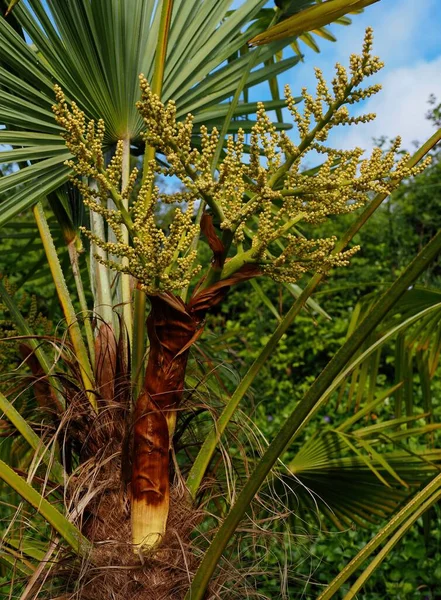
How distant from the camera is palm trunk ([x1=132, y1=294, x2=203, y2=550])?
4.12 feet

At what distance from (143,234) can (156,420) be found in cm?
35

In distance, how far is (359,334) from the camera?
1.07m

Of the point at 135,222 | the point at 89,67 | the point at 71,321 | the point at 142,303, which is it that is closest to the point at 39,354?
the point at 71,321

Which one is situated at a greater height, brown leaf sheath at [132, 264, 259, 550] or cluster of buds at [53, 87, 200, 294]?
cluster of buds at [53, 87, 200, 294]

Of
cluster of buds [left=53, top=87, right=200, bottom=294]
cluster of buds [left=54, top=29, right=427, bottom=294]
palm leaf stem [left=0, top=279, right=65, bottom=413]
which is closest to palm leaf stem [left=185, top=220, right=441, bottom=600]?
cluster of buds [left=54, top=29, right=427, bottom=294]

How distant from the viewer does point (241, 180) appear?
1.19 m

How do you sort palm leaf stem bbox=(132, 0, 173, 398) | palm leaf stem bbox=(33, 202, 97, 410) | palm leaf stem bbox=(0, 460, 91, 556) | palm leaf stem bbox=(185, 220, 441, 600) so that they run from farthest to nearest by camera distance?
palm leaf stem bbox=(33, 202, 97, 410) → palm leaf stem bbox=(132, 0, 173, 398) → palm leaf stem bbox=(0, 460, 91, 556) → palm leaf stem bbox=(185, 220, 441, 600)

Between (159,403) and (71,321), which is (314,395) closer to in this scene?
(159,403)

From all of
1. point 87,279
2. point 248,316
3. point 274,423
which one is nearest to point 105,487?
point 87,279

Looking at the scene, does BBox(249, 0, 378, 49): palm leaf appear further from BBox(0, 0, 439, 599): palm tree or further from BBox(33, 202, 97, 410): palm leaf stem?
BBox(33, 202, 97, 410): palm leaf stem

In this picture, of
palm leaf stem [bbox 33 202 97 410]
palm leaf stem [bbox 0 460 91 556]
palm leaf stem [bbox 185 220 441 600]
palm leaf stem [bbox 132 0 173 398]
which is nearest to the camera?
palm leaf stem [bbox 185 220 441 600]

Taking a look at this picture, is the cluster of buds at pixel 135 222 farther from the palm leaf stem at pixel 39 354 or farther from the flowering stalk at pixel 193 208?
the palm leaf stem at pixel 39 354

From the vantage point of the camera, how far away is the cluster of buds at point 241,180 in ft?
3.65

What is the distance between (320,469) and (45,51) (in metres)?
1.30
